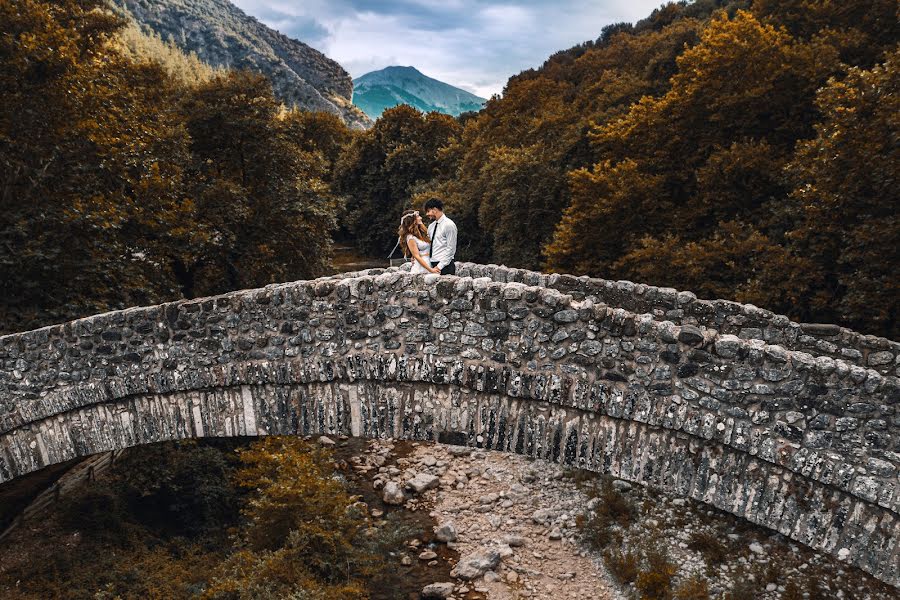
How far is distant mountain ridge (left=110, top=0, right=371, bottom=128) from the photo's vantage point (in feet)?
352

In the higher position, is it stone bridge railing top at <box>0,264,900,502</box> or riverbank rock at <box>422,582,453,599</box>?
stone bridge railing top at <box>0,264,900,502</box>

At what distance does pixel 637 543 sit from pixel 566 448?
616 centimetres

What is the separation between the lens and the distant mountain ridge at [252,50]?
107 m

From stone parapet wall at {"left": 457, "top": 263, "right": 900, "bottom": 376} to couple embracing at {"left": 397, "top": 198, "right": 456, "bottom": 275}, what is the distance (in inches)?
148

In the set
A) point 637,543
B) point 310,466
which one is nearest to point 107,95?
point 310,466

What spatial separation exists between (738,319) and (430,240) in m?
5.23

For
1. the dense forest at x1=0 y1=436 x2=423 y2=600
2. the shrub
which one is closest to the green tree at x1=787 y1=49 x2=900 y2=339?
the shrub

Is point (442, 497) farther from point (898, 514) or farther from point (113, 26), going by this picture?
point (113, 26)

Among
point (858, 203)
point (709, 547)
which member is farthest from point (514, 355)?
point (858, 203)

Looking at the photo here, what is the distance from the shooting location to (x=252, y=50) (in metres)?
120

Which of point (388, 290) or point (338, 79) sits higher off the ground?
point (338, 79)

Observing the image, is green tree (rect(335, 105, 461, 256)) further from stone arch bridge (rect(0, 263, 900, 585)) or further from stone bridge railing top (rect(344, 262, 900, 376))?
stone arch bridge (rect(0, 263, 900, 585))

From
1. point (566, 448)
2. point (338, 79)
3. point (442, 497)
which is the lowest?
point (442, 497)

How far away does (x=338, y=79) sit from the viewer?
5236 inches
